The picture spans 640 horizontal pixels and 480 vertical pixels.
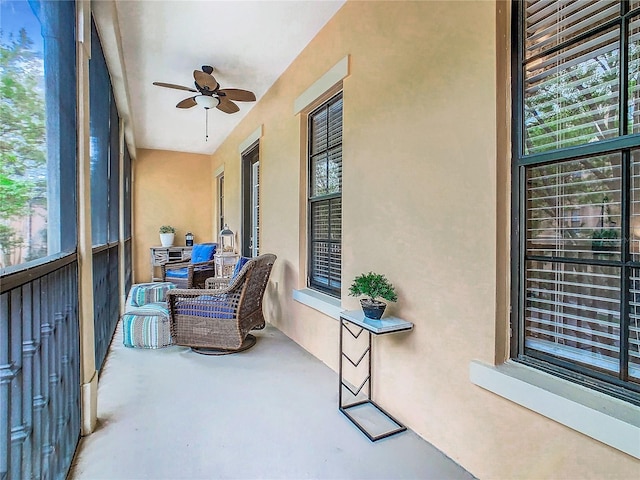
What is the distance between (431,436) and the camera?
1.82 meters

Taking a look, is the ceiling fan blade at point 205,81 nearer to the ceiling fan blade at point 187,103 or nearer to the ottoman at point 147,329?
the ceiling fan blade at point 187,103

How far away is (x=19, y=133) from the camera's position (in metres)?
1.08

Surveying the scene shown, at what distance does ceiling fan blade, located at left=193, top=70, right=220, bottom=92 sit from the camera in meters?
3.26

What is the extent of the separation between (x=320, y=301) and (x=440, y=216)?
1.49m

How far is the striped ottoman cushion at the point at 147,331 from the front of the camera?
3287 millimetres

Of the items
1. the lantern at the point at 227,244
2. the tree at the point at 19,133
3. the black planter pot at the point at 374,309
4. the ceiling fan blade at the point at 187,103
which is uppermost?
the ceiling fan blade at the point at 187,103

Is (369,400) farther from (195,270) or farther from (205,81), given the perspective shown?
(195,270)

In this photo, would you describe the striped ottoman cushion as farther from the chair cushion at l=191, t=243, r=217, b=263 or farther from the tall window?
the chair cushion at l=191, t=243, r=217, b=263

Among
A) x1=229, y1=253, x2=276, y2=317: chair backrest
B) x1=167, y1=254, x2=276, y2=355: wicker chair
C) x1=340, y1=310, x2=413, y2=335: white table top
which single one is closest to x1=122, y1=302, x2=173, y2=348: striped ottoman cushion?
x1=167, y1=254, x2=276, y2=355: wicker chair

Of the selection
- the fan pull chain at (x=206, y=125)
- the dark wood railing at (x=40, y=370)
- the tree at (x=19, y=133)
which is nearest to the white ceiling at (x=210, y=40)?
the fan pull chain at (x=206, y=125)

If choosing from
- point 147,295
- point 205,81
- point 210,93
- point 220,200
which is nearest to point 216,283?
point 147,295

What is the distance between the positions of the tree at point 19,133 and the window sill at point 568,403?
186 centimetres

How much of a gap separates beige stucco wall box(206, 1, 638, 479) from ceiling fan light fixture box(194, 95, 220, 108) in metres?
1.51

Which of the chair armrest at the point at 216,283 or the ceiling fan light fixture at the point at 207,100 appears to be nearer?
the ceiling fan light fixture at the point at 207,100
